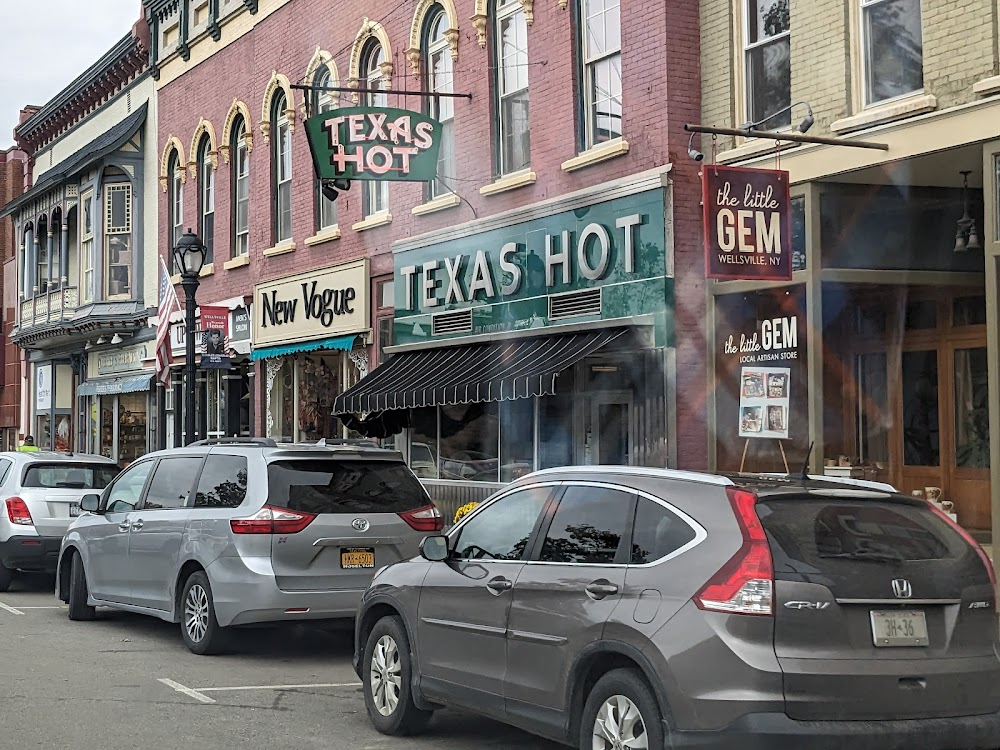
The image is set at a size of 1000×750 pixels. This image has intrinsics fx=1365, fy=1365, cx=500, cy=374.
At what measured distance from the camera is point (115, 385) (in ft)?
103

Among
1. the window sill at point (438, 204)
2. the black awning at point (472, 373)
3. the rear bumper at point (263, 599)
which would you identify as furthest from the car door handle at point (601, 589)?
the window sill at point (438, 204)

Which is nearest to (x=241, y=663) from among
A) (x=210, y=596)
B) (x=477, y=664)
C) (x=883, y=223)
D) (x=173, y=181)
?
(x=210, y=596)

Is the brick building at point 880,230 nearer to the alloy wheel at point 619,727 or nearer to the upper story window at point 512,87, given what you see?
the upper story window at point 512,87

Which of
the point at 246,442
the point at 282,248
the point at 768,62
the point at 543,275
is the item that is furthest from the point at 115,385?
the point at 246,442

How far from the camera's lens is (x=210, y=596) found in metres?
10.8

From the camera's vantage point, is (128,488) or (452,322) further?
(452,322)

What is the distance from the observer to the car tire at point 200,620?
427 inches

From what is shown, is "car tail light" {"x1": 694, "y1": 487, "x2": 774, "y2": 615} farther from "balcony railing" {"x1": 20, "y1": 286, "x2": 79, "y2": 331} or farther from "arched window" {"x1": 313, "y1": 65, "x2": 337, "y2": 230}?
"balcony railing" {"x1": 20, "y1": 286, "x2": 79, "y2": 331}

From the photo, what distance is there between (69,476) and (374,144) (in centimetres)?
567

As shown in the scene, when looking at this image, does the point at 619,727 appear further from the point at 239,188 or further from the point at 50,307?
the point at 50,307

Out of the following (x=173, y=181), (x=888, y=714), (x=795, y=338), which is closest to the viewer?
(x=888, y=714)

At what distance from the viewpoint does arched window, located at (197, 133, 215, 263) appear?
27141 millimetres

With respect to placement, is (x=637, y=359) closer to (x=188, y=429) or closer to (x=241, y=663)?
(x=241, y=663)

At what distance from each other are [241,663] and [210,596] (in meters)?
0.58
